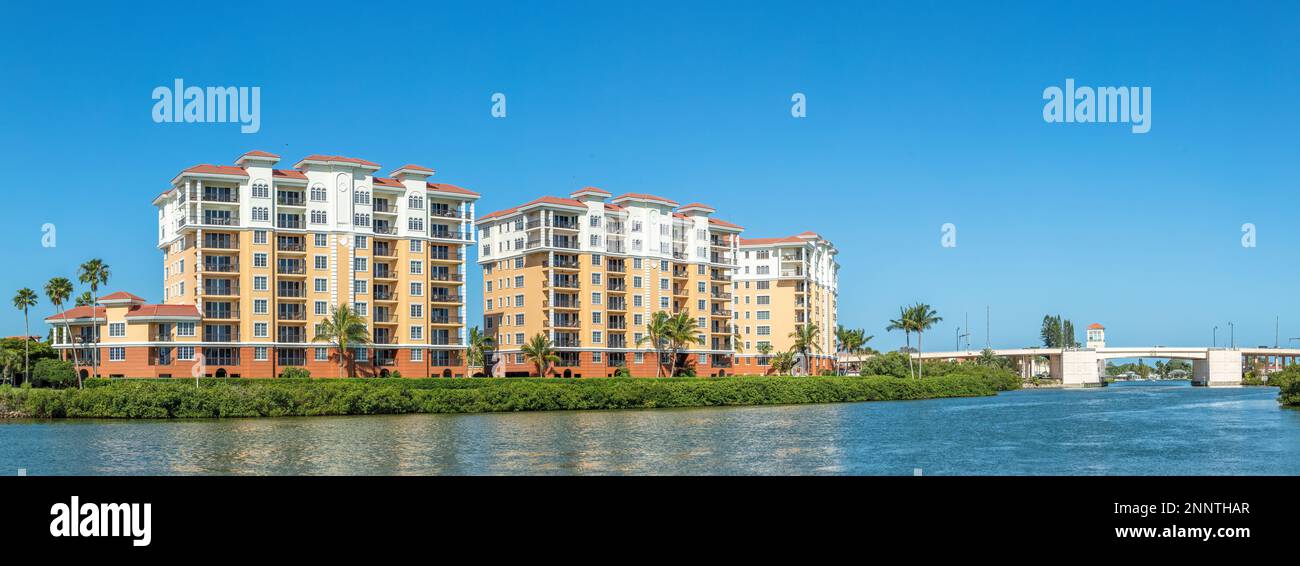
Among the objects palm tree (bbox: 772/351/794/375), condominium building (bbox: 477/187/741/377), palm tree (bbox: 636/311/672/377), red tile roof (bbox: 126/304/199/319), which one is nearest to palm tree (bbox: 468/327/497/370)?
condominium building (bbox: 477/187/741/377)

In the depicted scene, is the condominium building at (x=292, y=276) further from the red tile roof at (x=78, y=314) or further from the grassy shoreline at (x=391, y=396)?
the grassy shoreline at (x=391, y=396)

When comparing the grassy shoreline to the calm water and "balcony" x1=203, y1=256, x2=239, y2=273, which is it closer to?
the calm water

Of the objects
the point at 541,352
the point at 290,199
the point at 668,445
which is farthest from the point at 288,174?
the point at 668,445

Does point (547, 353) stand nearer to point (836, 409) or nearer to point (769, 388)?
point (769, 388)

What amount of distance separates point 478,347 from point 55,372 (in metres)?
46.1

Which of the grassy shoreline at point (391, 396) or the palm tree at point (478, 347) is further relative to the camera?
the palm tree at point (478, 347)

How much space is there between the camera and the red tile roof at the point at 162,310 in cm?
9931

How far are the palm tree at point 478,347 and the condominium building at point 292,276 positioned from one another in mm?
13636

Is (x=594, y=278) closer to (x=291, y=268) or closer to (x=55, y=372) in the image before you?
(x=291, y=268)

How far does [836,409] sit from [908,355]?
7160 cm

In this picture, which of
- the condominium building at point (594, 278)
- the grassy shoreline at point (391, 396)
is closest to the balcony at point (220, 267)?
the grassy shoreline at point (391, 396)

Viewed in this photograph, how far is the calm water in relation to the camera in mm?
46719

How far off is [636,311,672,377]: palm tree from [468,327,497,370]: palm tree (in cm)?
1826
